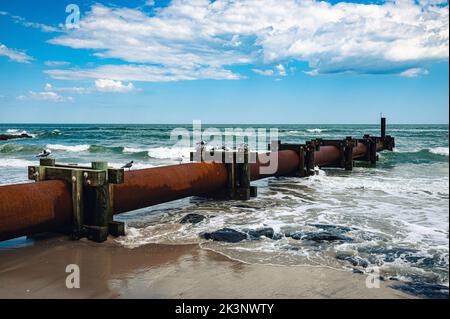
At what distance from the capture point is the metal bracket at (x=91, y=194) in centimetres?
529

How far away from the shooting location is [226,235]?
5703 mm

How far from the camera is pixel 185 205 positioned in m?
8.26

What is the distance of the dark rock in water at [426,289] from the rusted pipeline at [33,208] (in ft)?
13.0

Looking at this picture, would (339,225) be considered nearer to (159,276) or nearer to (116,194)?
(159,276)

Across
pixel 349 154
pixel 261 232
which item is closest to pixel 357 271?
pixel 261 232

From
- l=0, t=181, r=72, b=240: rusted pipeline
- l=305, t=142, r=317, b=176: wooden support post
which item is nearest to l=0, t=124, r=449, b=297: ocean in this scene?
l=0, t=181, r=72, b=240: rusted pipeline

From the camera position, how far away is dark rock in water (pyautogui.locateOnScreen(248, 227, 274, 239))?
5730 millimetres

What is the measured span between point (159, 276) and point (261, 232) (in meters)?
2.05

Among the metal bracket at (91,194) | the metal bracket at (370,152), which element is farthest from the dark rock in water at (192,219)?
the metal bracket at (370,152)

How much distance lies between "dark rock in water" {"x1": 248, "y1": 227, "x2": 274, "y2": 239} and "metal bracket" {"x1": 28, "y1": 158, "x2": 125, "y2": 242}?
181 centimetres
